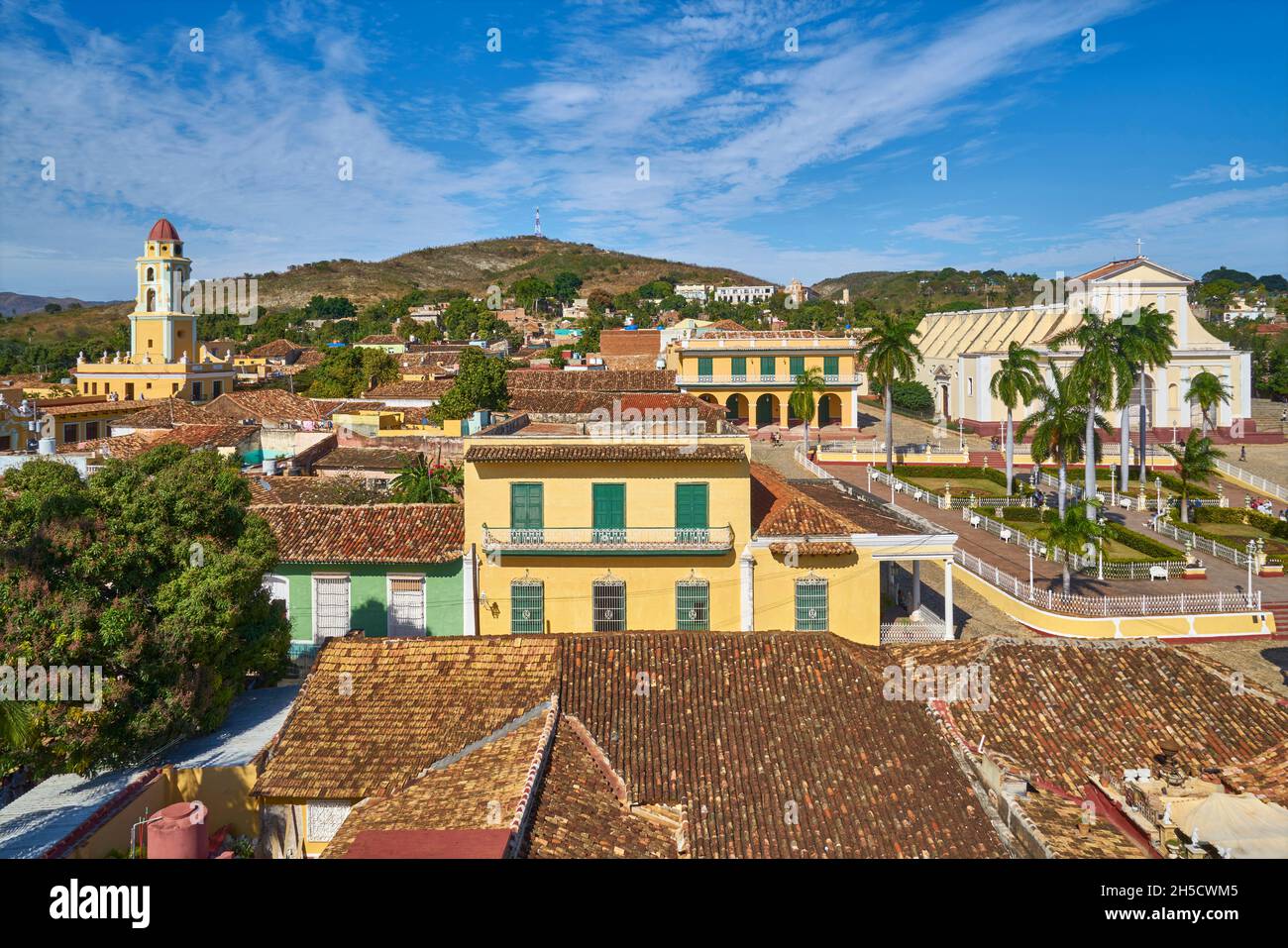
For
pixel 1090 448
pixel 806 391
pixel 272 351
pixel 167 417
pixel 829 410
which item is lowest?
pixel 1090 448

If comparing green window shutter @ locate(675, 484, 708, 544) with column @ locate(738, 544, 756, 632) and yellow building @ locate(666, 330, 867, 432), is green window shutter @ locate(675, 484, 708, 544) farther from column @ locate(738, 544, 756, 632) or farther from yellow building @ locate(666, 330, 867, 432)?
yellow building @ locate(666, 330, 867, 432)

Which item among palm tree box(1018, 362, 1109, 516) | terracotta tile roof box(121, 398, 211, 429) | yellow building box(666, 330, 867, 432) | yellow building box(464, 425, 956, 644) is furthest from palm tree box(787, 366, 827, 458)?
terracotta tile roof box(121, 398, 211, 429)

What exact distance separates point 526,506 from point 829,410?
4187cm

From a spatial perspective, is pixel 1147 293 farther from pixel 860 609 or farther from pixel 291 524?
pixel 291 524

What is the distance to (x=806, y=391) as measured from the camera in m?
52.5

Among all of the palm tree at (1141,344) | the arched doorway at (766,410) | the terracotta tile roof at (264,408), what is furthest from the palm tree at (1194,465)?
the terracotta tile roof at (264,408)

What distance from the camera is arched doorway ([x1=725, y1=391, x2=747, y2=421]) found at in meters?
59.8

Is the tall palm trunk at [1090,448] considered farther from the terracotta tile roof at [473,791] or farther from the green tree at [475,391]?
the terracotta tile roof at [473,791]

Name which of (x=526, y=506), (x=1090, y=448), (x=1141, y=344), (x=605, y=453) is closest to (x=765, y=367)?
(x=1141, y=344)

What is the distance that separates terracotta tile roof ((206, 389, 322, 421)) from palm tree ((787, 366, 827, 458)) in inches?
981

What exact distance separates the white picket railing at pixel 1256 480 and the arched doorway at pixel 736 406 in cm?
2576

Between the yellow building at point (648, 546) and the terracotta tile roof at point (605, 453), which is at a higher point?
the terracotta tile roof at point (605, 453)

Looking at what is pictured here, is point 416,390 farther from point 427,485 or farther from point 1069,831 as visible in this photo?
point 1069,831

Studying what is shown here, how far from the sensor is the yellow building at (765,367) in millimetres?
58406
